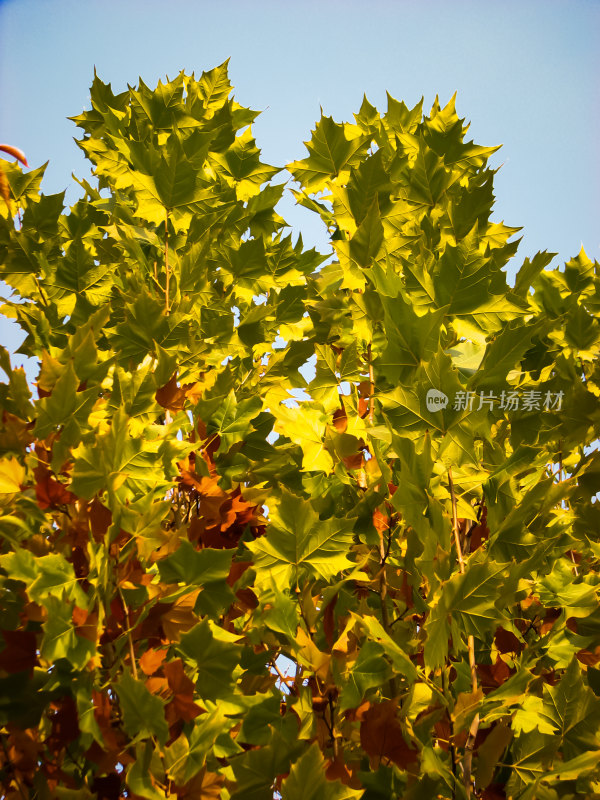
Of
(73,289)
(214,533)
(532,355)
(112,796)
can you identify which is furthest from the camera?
(532,355)

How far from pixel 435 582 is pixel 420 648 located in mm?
290

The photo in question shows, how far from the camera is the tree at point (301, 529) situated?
3.16 ft

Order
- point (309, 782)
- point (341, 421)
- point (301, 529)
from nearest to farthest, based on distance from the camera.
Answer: point (309, 782) → point (301, 529) → point (341, 421)

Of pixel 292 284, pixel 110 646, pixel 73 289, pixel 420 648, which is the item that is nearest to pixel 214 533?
pixel 110 646

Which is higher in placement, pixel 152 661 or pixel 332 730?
pixel 152 661

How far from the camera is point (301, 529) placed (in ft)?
3.61

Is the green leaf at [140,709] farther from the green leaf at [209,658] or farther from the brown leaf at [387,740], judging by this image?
the brown leaf at [387,740]

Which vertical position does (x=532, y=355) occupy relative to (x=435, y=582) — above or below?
above

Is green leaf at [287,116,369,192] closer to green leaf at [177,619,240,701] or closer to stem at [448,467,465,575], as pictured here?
stem at [448,467,465,575]

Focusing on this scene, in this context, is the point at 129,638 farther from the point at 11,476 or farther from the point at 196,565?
the point at 11,476

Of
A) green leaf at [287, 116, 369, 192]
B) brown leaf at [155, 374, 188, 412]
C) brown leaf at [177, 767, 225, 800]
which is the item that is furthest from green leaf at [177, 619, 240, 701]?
green leaf at [287, 116, 369, 192]

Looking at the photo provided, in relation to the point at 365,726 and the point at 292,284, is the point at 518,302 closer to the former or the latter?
the point at 365,726

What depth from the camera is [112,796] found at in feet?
3.23

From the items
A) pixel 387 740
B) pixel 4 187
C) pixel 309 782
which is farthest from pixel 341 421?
pixel 4 187
